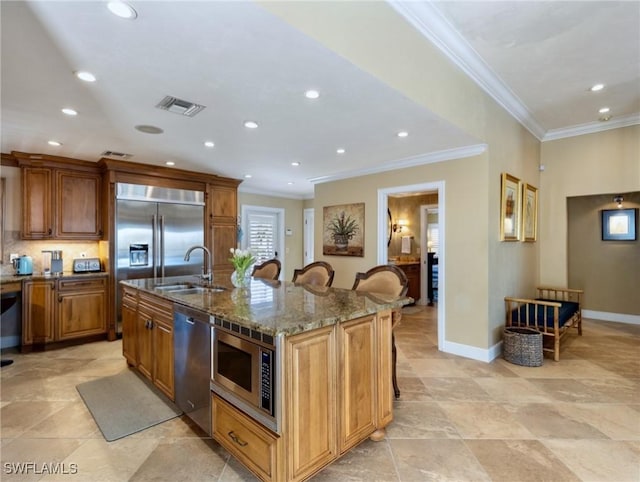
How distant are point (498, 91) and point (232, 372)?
148 inches

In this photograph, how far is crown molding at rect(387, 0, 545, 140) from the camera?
2.24 m

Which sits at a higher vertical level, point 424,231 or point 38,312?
point 424,231

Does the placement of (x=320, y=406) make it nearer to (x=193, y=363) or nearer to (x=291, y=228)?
(x=193, y=363)

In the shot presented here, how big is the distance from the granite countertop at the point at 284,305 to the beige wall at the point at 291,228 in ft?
16.4

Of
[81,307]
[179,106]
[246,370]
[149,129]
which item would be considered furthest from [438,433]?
[81,307]

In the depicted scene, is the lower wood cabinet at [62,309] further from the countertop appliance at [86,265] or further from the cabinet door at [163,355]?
the cabinet door at [163,355]

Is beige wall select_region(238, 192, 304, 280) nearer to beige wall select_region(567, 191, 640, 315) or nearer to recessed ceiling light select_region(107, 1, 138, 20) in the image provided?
beige wall select_region(567, 191, 640, 315)

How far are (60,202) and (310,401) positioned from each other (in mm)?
4305

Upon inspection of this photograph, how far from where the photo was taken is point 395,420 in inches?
92.0

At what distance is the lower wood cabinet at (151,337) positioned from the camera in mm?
2393

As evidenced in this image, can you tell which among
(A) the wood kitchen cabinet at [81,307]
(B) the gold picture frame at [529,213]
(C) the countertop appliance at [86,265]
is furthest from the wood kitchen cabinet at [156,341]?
(B) the gold picture frame at [529,213]

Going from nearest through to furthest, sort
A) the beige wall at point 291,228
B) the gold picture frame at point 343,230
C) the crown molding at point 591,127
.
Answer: the crown molding at point 591,127, the gold picture frame at point 343,230, the beige wall at point 291,228

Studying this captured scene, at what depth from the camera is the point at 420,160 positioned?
4086 mm

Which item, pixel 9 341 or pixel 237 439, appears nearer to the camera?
pixel 237 439
